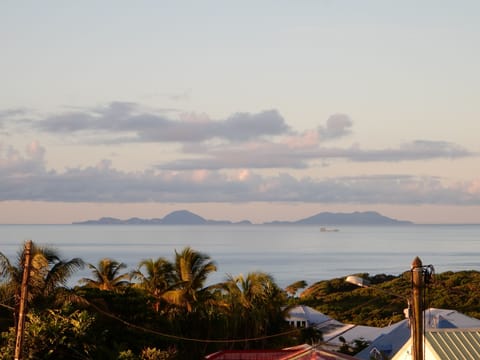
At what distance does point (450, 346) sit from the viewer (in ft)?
119

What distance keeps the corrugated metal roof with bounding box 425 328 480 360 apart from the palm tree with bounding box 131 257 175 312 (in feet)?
87.6

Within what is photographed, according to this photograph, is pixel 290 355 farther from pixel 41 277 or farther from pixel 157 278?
pixel 157 278

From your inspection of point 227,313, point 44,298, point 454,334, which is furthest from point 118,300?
point 454,334

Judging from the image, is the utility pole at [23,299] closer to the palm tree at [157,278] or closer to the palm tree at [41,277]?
the palm tree at [41,277]

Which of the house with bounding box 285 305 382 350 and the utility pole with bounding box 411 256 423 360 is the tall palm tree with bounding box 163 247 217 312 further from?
the utility pole with bounding box 411 256 423 360

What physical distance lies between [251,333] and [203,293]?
15.2ft

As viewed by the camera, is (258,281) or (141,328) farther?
(258,281)

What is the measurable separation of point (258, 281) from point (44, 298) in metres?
20.4

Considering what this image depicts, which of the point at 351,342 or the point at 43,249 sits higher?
the point at 43,249

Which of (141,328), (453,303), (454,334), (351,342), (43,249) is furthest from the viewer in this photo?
(453,303)

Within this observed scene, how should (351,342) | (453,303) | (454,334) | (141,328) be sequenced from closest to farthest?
1. (454,334)
2. (141,328)
3. (351,342)
4. (453,303)

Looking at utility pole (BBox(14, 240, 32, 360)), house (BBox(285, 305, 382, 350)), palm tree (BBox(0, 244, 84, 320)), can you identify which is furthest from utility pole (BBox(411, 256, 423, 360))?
house (BBox(285, 305, 382, 350))

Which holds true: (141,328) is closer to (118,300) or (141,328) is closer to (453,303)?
(118,300)

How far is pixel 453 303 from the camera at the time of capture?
105562 mm
